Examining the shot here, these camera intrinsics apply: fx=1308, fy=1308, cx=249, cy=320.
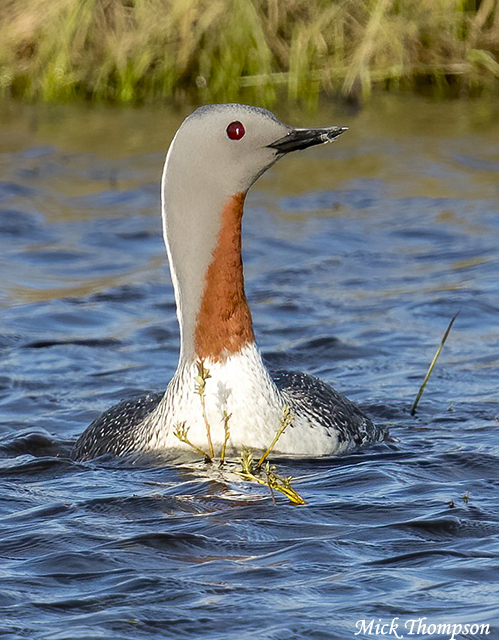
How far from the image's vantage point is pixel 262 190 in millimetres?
10312

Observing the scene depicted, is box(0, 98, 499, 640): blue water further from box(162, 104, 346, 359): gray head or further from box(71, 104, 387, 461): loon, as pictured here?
box(162, 104, 346, 359): gray head

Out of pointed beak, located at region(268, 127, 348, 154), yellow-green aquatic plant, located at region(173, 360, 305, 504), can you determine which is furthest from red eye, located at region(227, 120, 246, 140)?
yellow-green aquatic plant, located at region(173, 360, 305, 504)

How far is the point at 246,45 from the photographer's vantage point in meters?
11.9

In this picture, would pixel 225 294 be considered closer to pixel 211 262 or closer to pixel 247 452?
pixel 211 262

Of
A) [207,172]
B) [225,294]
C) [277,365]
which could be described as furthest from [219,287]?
[277,365]

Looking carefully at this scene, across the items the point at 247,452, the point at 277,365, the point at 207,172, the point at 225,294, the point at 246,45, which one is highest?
the point at 246,45

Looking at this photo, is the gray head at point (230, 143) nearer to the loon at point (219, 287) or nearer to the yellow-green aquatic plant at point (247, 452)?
the loon at point (219, 287)

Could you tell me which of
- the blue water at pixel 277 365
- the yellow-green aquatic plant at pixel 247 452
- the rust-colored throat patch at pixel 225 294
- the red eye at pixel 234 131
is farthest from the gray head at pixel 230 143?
the blue water at pixel 277 365

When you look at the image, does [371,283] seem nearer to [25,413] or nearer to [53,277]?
[53,277]

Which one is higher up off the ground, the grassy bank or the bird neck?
the grassy bank

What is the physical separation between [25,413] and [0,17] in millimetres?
7096

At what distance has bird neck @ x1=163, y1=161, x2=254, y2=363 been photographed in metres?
4.87

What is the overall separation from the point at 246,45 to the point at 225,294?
7.42 metres

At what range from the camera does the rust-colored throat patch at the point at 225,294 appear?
4867mm
